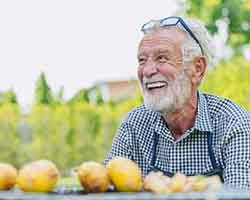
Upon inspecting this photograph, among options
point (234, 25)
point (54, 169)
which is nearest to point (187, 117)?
point (54, 169)

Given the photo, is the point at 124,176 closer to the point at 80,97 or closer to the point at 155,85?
the point at 155,85

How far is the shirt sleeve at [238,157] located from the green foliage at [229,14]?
12292 mm

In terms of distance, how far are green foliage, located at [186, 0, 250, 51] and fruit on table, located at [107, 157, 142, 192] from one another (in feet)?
42.8

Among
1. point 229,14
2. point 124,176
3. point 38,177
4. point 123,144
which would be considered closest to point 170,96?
point 123,144

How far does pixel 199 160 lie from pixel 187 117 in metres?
0.19

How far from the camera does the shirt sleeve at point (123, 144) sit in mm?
2701

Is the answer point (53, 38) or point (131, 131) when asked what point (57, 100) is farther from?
point (131, 131)

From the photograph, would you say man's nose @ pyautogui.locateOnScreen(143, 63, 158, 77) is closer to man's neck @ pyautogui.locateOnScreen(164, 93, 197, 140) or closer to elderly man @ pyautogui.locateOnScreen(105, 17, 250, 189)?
elderly man @ pyautogui.locateOnScreen(105, 17, 250, 189)

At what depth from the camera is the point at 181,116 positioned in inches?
105

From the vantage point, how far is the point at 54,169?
69.1 inches

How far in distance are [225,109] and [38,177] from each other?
42.5 inches

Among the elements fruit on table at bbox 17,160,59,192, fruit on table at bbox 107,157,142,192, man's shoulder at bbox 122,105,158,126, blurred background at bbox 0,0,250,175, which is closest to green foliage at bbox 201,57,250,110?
blurred background at bbox 0,0,250,175

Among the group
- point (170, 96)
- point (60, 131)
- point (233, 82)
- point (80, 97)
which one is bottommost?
point (60, 131)

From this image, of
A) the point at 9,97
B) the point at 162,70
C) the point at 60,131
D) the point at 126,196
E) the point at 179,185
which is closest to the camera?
the point at 126,196
